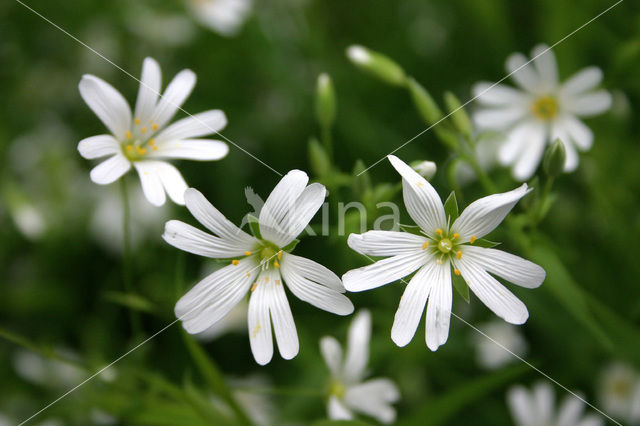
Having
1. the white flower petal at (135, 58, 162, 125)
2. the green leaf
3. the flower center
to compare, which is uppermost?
the flower center

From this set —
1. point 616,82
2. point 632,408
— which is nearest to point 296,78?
point 616,82

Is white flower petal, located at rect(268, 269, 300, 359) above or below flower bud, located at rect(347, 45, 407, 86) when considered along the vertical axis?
below

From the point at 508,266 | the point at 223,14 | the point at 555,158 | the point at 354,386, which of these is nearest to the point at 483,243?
the point at 508,266

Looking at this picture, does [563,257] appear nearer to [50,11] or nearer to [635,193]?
[635,193]

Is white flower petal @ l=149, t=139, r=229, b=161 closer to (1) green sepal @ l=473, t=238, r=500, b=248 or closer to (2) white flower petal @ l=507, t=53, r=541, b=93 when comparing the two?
(1) green sepal @ l=473, t=238, r=500, b=248

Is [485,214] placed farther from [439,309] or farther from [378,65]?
[378,65]

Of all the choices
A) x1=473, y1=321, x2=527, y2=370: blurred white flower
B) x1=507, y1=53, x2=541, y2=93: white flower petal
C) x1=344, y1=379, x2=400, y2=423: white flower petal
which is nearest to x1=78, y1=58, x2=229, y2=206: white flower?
→ x1=344, y1=379, x2=400, y2=423: white flower petal

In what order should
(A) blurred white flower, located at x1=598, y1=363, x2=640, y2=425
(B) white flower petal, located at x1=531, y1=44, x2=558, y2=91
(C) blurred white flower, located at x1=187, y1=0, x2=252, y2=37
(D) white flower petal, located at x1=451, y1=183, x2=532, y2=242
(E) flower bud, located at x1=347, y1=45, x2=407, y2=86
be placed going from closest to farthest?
(D) white flower petal, located at x1=451, y1=183, x2=532, y2=242
(E) flower bud, located at x1=347, y1=45, x2=407, y2=86
(B) white flower petal, located at x1=531, y1=44, x2=558, y2=91
(A) blurred white flower, located at x1=598, y1=363, x2=640, y2=425
(C) blurred white flower, located at x1=187, y1=0, x2=252, y2=37
